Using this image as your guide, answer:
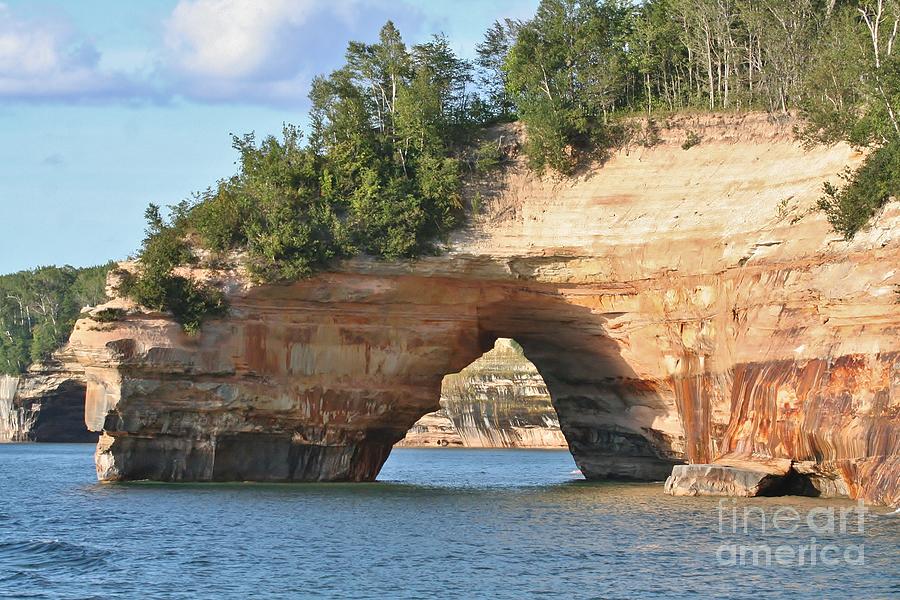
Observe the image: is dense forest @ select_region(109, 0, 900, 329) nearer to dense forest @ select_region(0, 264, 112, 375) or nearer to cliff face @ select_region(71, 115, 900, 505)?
cliff face @ select_region(71, 115, 900, 505)

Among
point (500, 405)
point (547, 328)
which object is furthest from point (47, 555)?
point (500, 405)

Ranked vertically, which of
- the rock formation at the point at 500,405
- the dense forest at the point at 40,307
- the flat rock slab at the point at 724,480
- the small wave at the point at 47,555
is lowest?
the small wave at the point at 47,555

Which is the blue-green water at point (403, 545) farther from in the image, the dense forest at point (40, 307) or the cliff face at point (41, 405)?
the dense forest at point (40, 307)

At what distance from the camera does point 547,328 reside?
4603 cm

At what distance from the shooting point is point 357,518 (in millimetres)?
32344

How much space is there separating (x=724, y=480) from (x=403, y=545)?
11.8 m

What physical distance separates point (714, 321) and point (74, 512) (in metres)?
20.8

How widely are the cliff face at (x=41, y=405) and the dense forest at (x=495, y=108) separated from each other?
213 ft

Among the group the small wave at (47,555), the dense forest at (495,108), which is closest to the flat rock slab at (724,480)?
the dense forest at (495,108)

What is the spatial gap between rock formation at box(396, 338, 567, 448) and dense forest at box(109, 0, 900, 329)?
123 feet

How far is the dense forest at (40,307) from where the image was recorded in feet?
355

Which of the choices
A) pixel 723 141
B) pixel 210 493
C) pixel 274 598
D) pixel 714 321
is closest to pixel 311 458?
pixel 210 493

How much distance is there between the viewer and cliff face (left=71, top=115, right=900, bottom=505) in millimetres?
37844

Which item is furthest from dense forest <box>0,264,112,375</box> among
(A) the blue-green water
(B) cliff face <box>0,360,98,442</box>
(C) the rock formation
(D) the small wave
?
(D) the small wave
